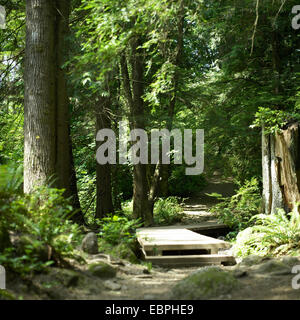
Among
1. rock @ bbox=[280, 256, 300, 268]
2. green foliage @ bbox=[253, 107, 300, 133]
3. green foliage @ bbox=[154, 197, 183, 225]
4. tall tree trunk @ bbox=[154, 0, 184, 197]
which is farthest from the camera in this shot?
green foliage @ bbox=[154, 197, 183, 225]

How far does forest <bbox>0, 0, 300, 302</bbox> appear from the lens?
466 centimetres

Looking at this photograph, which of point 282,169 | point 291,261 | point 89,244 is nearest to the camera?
point 89,244

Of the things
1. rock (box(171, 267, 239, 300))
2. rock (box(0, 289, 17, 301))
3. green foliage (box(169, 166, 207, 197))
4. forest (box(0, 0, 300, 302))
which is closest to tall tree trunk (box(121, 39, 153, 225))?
forest (box(0, 0, 300, 302))

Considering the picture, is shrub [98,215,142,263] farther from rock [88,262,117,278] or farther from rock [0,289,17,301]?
rock [0,289,17,301]

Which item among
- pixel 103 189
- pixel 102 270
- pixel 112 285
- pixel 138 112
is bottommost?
pixel 112 285

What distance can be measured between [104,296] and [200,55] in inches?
633

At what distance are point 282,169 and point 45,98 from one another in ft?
17.2

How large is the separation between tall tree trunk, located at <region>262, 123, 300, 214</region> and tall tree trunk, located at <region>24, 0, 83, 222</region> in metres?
4.60

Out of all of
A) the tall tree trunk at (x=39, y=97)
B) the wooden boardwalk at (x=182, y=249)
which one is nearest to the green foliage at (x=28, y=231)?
the tall tree trunk at (x=39, y=97)

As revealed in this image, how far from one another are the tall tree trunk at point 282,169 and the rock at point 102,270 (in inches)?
175

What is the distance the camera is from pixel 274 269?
5.41 metres

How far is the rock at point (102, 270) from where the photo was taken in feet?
16.3

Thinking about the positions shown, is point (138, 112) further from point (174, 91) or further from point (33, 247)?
point (33, 247)

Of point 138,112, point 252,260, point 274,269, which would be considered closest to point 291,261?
point 274,269
